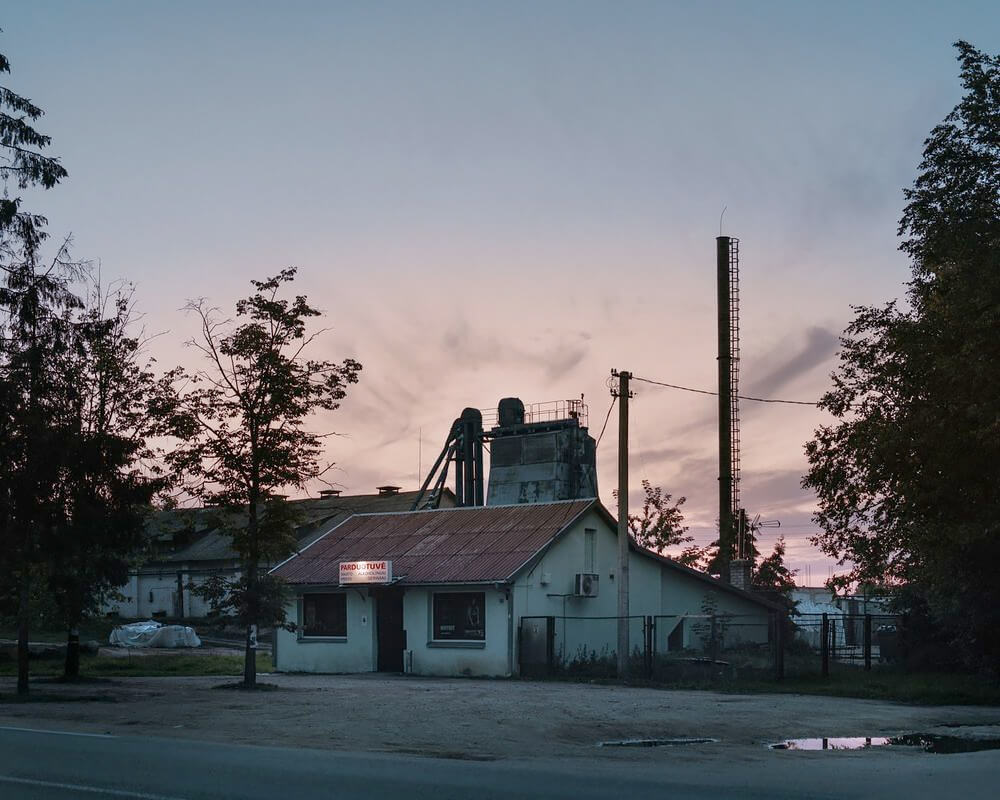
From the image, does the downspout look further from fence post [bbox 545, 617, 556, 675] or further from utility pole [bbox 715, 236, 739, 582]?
utility pole [bbox 715, 236, 739, 582]

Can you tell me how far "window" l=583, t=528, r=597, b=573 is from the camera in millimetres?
40688

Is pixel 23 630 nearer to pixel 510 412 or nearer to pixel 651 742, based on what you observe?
pixel 651 742

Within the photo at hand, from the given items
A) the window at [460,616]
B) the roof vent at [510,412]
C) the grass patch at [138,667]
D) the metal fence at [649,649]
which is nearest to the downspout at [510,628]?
the metal fence at [649,649]

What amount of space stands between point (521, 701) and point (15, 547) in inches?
444

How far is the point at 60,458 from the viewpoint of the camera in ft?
84.6

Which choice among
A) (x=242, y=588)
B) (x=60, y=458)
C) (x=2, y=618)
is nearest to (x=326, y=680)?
(x=242, y=588)

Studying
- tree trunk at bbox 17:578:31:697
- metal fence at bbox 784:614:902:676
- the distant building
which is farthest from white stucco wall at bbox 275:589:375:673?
the distant building

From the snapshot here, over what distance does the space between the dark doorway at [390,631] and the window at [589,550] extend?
6.38 metres

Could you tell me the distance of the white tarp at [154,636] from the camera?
57.6 m

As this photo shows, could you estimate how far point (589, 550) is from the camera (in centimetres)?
4091

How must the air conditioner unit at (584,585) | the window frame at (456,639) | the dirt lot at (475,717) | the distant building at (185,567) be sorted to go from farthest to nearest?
the distant building at (185,567), the air conditioner unit at (584,585), the window frame at (456,639), the dirt lot at (475,717)

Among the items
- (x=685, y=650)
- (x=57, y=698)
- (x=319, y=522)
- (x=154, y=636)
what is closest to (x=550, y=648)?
(x=685, y=650)

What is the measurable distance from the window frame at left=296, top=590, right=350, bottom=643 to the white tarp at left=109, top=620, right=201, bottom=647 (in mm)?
17936

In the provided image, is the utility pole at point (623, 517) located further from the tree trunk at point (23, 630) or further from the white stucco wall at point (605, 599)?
the tree trunk at point (23, 630)
